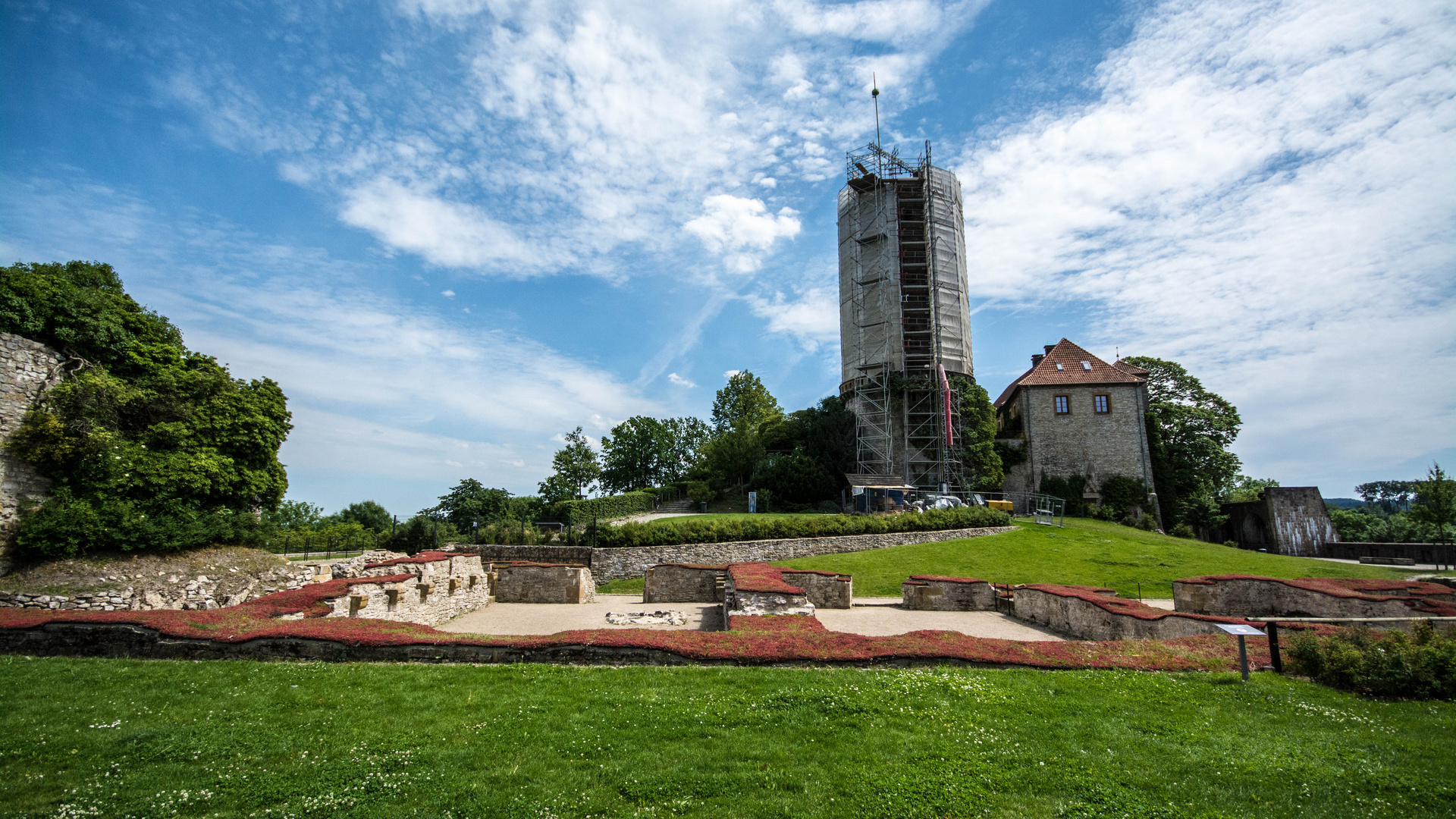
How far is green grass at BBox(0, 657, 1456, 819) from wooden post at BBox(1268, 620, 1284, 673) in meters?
0.58

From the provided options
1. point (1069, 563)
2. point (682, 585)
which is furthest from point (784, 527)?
point (1069, 563)

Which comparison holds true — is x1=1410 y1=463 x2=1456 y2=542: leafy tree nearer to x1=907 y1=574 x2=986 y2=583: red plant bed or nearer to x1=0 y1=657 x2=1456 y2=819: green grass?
x1=907 y1=574 x2=986 y2=583: red plant bed

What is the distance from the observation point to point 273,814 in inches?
182

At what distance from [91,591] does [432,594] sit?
7.41m

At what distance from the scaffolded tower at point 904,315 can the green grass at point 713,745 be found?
3567cm

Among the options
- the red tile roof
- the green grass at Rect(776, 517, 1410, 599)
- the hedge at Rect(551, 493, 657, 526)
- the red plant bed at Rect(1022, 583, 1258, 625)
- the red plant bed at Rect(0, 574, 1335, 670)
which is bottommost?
the red plant bed at Rect(0, 574, 1335, 670)

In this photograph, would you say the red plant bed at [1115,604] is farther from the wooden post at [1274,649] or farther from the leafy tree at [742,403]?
the leafy tree at [742,403]

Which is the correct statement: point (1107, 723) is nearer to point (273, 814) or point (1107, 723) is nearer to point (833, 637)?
point (833, 637)

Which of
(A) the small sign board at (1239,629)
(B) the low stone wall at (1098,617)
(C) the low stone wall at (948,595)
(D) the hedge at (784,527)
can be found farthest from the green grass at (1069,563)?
(A) the small sign board at (1239,629)

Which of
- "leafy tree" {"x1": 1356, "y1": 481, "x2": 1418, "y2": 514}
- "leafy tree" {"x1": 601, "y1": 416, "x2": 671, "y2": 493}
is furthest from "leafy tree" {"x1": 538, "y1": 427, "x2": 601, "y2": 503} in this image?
"leafy tree" {"x1": 1356, "y1": 481, "x2": 1418, "y2": 514}

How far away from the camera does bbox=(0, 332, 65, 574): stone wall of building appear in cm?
1458

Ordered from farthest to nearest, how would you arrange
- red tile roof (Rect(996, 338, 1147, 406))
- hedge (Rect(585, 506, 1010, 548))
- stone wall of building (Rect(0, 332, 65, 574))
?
red tile roof (Rect(996, 338, 1147, 406)) < hedge (Rect(585, 506, 1010, 548)) < stone wall of building (Rect(0, 332, 65, 574))

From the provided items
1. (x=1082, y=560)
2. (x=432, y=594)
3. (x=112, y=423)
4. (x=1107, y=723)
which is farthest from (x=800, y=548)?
(x=112, y=423)

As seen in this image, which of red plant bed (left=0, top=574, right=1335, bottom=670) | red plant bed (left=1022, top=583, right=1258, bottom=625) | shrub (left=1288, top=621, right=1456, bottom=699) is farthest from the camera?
red plant bed (left=1022, top=583, right=1258, bottom=625)
